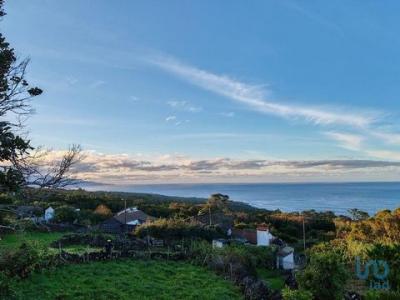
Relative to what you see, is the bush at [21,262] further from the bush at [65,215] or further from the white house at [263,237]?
the bush at [65,215]

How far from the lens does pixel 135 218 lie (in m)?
35.2

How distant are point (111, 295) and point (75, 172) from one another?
18.1 feet

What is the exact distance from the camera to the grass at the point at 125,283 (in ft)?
Result: 44.0

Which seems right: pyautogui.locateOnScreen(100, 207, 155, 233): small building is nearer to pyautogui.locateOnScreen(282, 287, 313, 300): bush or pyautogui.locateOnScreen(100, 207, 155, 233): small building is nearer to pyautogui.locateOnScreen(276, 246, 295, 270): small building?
pyautogui.locateOnScreen(276, 246, 295, 270): small building

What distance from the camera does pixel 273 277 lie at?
2014 centimetres

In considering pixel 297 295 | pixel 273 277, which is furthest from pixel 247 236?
pixel 297 295

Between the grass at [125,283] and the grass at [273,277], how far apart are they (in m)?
2.63

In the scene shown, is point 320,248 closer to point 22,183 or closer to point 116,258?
point 116,258

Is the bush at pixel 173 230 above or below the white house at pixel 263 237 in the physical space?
above

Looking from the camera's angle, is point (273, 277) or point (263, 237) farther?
Result: point (263, 237)

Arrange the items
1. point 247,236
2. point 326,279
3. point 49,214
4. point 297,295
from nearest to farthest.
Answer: point 297,295 < point 326,279 < point 247,236 < point 49,214

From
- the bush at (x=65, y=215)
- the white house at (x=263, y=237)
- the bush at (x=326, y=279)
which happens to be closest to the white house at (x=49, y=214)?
the bush at (x=65, y=215)

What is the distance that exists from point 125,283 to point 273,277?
8.01m

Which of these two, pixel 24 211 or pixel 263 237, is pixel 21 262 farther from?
pixel 263 237
